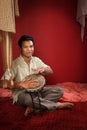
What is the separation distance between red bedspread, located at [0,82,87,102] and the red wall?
206mm

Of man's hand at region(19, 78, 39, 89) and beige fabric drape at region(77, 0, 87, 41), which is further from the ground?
beige fabric drape at region(77, 0, 87, 41)

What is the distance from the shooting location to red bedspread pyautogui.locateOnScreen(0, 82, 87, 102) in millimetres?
3033

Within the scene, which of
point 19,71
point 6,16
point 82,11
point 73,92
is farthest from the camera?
point 82,11

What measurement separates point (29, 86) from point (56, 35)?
1.36 m

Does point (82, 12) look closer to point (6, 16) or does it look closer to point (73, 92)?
point (73, 92)

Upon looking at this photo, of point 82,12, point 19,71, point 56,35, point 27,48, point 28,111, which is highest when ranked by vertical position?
point 82,12

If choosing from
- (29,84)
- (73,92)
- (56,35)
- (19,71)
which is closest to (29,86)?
(29,84)

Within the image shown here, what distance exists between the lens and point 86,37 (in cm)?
365

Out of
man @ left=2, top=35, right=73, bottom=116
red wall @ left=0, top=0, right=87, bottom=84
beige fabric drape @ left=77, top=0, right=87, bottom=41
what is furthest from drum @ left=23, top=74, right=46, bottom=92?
beige fabric drape @ left=77, top=0, right=87, bottom=41

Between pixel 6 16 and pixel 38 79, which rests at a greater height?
pixel 6 16

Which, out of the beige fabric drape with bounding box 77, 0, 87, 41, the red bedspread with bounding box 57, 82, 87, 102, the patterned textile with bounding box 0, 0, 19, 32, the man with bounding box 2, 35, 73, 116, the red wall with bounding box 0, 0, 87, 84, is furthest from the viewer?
the red wall with bounding box 0, 0, 87, 84

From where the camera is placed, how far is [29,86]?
8.25 feet

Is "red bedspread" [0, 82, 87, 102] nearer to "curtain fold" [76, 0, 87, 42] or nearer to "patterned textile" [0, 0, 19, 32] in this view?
"curtain fold" [76, 0, 87, 42]

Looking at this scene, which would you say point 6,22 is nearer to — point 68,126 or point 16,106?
point 16,106
